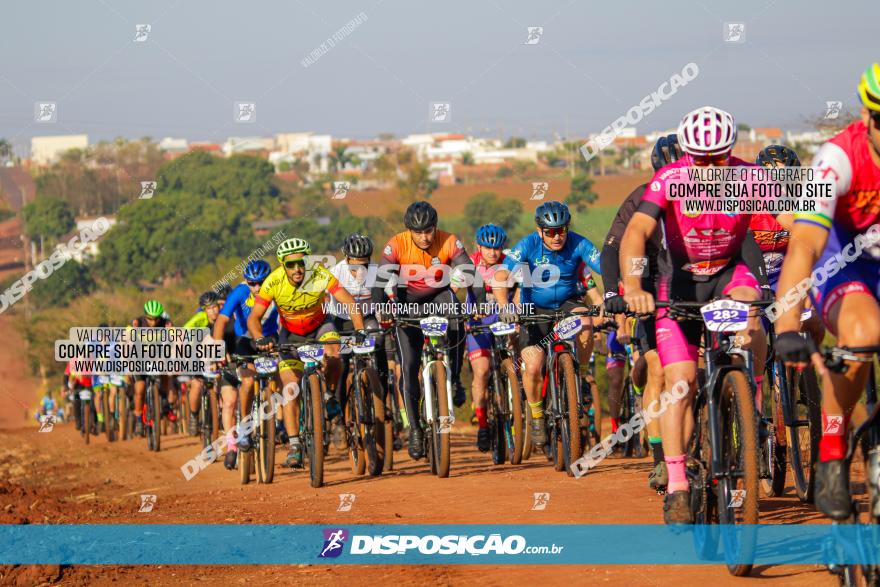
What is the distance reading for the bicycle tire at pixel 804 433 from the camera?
9.34 metres

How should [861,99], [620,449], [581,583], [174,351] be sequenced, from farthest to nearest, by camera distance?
[174,351], [620,449], [581,583], [861,99]

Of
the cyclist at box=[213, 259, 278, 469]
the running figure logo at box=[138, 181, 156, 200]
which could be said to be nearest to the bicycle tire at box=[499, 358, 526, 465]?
the cyclist at box=[213, 259, 278, 469]

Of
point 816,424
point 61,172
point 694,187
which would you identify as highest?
point 61,172

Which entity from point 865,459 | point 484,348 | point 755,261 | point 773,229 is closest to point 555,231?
point 484,348

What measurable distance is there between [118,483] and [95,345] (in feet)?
26.3

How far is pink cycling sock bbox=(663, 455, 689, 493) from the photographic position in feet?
25.5

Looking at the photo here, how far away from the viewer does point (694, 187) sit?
8.09 meters

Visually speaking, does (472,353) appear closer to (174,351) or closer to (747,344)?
(747,344)

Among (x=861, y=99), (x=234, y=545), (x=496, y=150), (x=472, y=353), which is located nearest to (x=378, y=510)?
(x=234, y=545)

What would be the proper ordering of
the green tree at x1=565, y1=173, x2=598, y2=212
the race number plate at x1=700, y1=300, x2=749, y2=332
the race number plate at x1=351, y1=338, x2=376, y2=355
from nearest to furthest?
the race number plate at x1=700, y1=300, x2=749, y2=332 → the race number plate at x1=351, y1=338, x2=376, y2=355 → the green tree at x1=565, y1=173, x2=598, y2=212

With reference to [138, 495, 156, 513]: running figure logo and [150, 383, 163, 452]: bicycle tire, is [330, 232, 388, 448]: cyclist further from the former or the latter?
[150, 383, 163, 452]: bicycle tire

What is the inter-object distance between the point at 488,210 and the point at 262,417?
96.8 meters

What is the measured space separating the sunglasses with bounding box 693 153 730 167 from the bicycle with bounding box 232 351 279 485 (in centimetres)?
664

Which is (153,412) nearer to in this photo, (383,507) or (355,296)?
(355,296)
